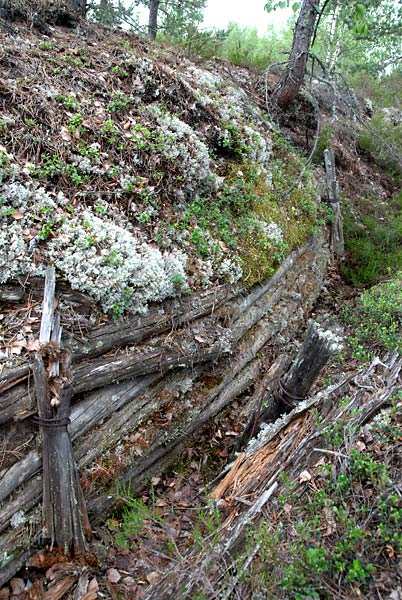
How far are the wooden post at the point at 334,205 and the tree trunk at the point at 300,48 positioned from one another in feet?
5.59

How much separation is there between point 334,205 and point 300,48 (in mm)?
3184

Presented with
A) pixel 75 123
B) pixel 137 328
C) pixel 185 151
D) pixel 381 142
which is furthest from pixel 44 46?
pixel 381 142

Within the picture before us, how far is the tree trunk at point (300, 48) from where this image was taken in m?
8.35

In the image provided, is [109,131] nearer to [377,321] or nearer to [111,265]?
[111,265]

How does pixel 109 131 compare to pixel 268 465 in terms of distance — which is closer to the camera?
pixel 268 465

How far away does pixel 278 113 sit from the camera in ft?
31.6

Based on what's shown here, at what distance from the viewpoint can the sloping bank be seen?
3.93m

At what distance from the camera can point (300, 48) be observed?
8.58 metres

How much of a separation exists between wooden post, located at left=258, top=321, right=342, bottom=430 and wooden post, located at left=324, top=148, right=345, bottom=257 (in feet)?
15.5

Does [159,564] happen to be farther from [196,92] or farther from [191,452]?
[196,92]

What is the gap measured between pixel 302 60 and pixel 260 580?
917cm

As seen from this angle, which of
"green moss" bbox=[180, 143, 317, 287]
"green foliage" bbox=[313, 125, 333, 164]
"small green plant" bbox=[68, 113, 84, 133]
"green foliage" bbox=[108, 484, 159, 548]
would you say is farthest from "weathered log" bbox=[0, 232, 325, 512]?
"small green plant" bbox=[68, 113, 84, 133]

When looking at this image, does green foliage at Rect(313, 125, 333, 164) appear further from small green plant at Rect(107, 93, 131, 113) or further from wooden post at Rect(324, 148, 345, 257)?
small green plant at Rect(107, 93, 131, 113)

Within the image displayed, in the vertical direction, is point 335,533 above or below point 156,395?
above
